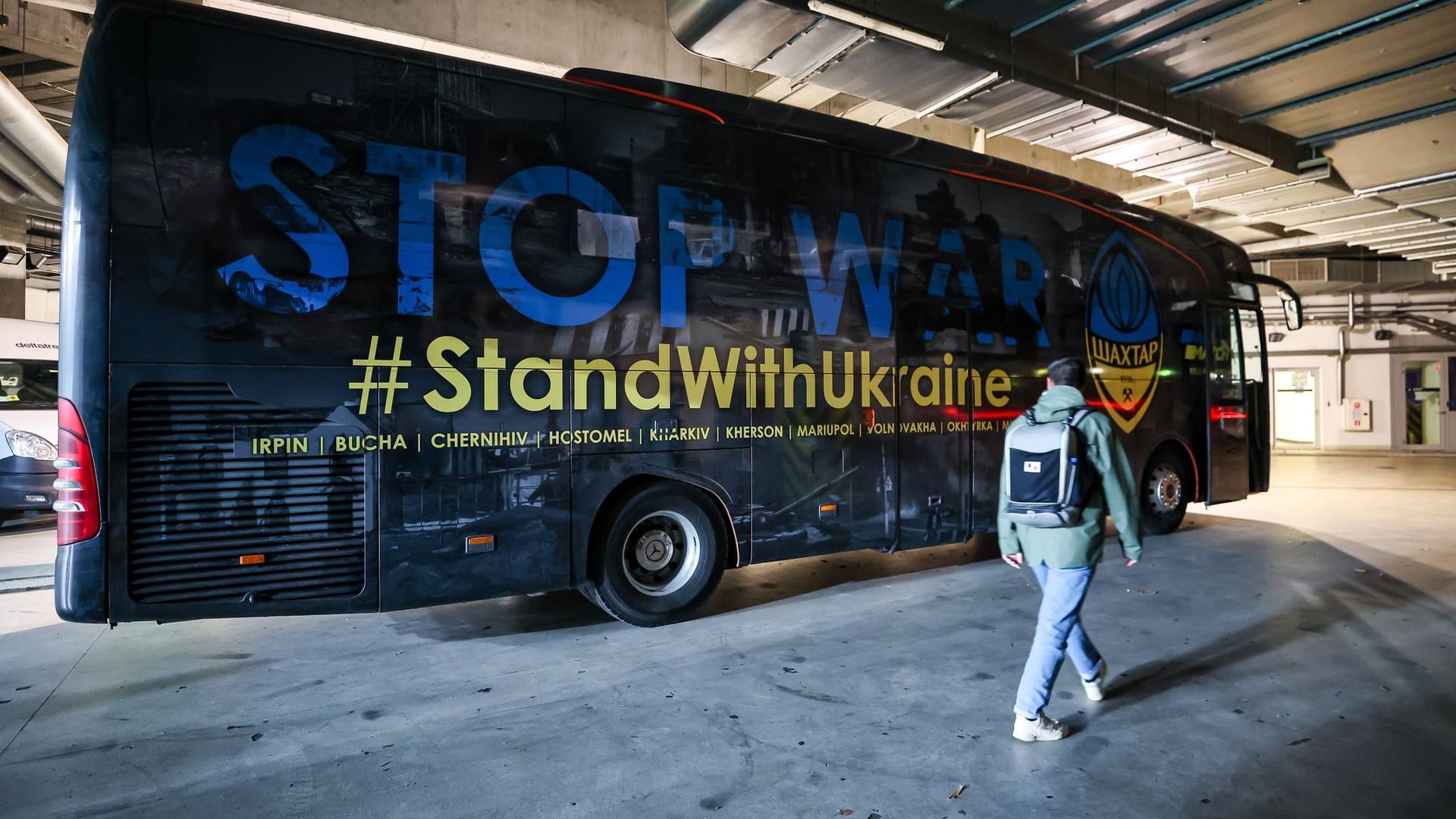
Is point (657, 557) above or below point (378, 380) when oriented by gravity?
below

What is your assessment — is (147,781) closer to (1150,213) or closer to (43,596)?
(43,596)

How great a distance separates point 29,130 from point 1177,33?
13093mm

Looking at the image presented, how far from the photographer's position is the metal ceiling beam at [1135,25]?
22.6ft

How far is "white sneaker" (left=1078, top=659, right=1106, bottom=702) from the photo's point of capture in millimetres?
4152

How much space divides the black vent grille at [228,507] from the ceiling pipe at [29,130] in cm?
751

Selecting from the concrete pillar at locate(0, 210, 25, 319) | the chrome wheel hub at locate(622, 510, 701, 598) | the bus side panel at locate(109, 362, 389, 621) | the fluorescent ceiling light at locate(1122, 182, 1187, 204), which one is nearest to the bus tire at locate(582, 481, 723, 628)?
the chrome wheel hub at locate(622, 510, 701, 598)

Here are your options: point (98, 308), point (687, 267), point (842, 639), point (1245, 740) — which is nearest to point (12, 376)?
point (98, 308)

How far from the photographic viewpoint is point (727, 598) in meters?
6.63

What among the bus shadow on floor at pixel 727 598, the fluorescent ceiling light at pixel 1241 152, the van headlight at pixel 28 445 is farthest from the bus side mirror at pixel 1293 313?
the van headlight at pixel 28 445

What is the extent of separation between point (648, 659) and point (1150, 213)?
783 centimetres

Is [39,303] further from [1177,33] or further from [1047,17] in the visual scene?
[1177,33]

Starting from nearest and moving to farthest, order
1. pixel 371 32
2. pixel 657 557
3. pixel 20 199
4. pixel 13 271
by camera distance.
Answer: pixel 657 557, pixel 371 32, pixel 20 199, pixel 13 271

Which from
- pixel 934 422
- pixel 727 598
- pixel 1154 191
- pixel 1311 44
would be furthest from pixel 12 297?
pixel 1311 44

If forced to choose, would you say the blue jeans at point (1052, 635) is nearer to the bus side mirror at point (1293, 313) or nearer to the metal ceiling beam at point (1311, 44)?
the metal ceiling beam at point (1311, 44)
